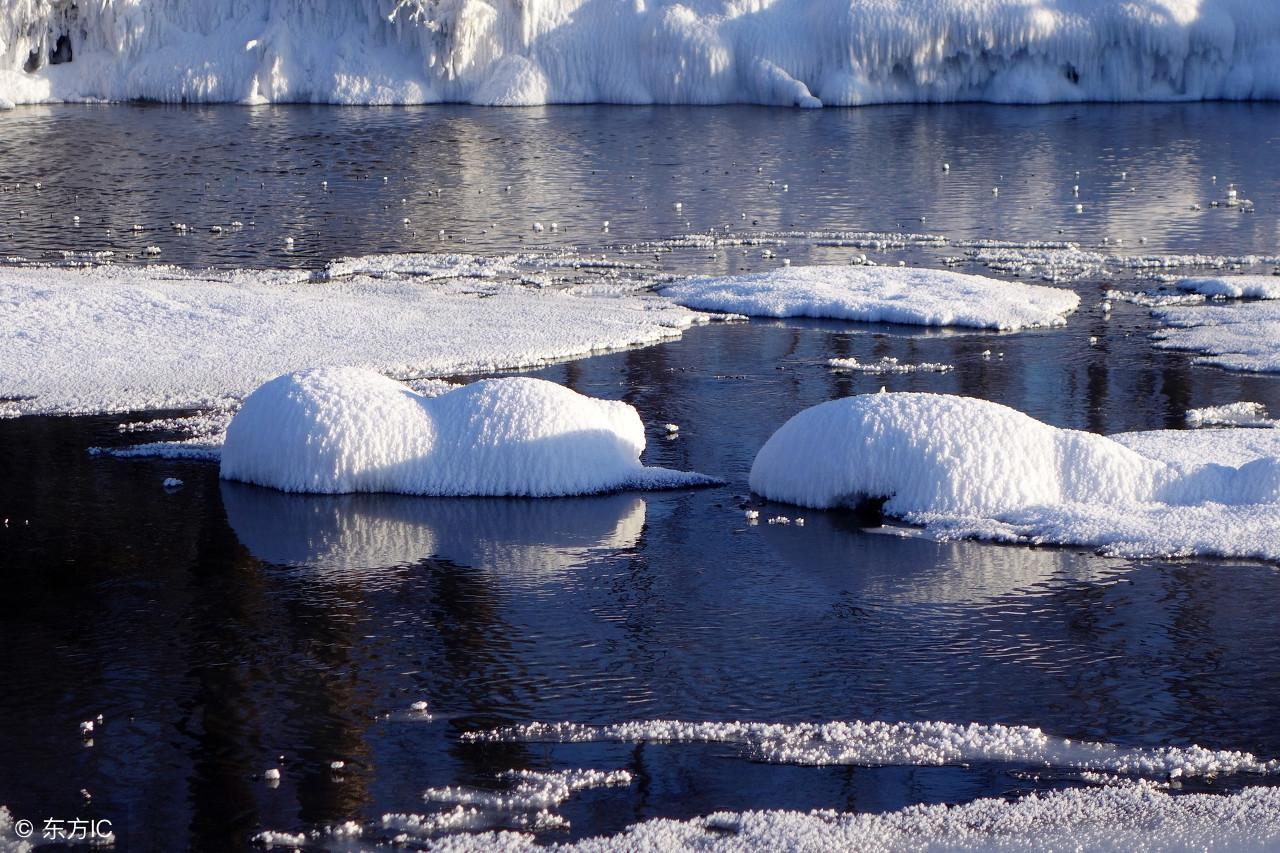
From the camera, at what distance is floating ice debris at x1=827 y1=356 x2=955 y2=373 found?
45.3ft

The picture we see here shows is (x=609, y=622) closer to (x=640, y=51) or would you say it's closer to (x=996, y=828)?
(x=996, y=828)

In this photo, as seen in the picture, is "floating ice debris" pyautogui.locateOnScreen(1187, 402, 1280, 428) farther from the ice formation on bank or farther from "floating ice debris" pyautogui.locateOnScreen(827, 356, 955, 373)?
the ice formation on bank

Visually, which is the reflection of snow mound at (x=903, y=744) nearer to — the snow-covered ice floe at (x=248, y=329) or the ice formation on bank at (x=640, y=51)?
the snow-covered ice floe at (x=248, y=329)

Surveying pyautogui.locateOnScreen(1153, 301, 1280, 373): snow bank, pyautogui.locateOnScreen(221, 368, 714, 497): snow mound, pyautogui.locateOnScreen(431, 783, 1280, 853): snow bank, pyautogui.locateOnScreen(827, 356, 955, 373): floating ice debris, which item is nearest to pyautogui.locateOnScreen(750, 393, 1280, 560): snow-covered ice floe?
pyautogui.locateOnScreen(221, 368, 714, 497): snow mound

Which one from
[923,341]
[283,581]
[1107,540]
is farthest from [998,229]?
[283,581]

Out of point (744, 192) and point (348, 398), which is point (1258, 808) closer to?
point (348, 398)

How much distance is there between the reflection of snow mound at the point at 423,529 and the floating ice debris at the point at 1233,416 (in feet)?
14.4

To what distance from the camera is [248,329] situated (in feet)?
48.7

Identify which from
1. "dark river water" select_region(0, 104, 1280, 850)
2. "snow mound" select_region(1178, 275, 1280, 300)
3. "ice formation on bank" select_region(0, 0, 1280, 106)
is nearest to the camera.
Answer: "dark river water" select_region(0, 104, 1280, 850)

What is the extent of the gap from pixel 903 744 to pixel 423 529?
3.93m

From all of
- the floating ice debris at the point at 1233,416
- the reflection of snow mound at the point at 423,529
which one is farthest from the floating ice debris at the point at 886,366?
the reflection of snow mound at the point at 423,529

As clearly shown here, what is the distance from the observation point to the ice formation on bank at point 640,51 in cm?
3791

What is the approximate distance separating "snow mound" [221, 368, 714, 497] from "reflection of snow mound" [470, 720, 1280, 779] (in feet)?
12.1

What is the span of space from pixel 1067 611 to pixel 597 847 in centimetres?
341
